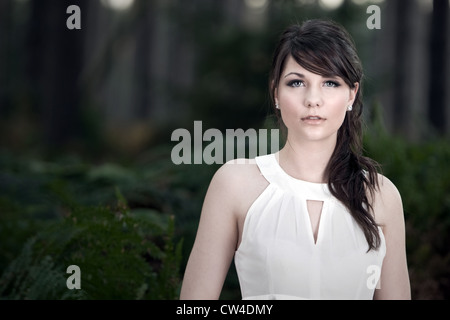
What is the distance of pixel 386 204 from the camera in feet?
7.16

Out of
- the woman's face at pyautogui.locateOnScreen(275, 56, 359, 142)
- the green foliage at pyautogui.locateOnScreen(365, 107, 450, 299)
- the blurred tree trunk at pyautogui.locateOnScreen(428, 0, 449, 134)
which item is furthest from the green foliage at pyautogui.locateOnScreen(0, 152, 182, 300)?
the blurred tree trunk at pyautogui.locateOnScreen(428, 0, 449, 134)

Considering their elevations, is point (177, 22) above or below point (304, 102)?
above

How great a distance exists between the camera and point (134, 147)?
46.4ft

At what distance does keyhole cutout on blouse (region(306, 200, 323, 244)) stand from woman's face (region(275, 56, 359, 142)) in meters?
0.25

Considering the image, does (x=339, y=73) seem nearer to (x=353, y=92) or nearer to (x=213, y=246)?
(x=353, y=92)

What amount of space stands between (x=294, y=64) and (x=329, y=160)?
1.37 ft

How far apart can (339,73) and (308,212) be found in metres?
0.55

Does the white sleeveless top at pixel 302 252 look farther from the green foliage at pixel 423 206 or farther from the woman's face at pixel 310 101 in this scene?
the green foliage at pixel 423 206

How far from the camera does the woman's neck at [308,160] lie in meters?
2.17

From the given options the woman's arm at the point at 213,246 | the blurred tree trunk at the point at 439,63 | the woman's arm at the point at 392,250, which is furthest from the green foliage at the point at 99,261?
the blurred tree trunk at the point at 439,63

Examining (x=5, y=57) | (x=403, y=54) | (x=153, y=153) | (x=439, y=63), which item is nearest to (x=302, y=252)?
(x=153, y=153)
